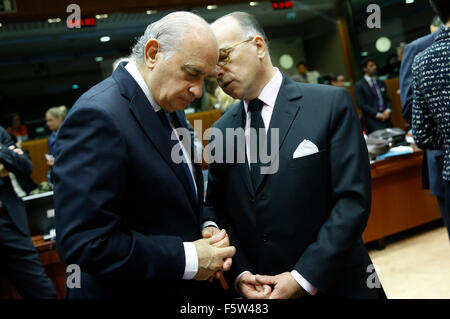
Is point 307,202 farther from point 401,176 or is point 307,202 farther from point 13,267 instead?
point 401,176

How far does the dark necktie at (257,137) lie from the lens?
4.14 ft

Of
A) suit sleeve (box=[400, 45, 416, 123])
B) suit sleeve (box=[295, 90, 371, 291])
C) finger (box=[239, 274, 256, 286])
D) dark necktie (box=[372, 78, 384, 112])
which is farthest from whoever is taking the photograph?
dark necktie (box=[372, 78, 384, 112])

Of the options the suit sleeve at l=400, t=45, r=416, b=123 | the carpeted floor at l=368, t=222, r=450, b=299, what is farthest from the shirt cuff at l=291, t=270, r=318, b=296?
the carpeted floor at l=368, t=222, r=450, b=299

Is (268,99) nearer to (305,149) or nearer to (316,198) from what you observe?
(305,149)

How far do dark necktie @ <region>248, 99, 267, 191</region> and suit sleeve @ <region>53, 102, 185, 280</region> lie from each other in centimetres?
45

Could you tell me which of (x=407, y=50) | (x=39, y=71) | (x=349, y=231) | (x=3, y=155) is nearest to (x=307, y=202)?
(x=349, y=231)

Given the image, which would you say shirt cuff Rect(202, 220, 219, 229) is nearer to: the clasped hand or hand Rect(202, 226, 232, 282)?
hand Rect(202, 226, 232, 282)

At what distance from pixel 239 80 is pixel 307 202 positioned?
0.47 m

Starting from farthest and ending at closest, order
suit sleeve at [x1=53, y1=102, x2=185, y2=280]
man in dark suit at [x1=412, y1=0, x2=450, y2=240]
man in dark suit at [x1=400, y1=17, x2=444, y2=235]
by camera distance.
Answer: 1. man in dark suit at [x1=400, y1=17, x2=444, y2=235]
2. man in dark suit at [x1=412, y1=0, x2=450, y2=240]
3. suit sleeve at [x1=53, y1=102, x2=185, y2=280]

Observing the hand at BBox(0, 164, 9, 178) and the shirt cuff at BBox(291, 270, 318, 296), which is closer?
the shirt cuff at BBox(291, 270, 318, 296)

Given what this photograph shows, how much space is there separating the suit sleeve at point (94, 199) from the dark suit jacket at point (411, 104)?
1.64m

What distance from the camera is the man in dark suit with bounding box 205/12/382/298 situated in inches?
45.9

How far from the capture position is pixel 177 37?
Answer: 1.05m
